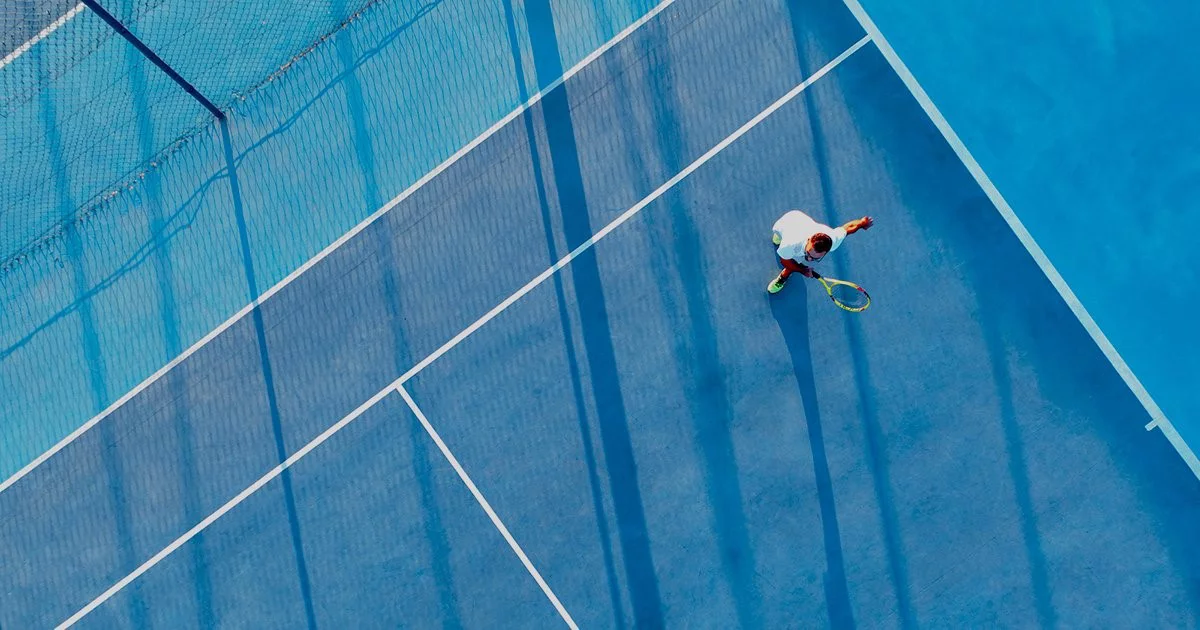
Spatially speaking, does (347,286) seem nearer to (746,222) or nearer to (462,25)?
(462,25)

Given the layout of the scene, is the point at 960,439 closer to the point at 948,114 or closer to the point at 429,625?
the point at 948,114

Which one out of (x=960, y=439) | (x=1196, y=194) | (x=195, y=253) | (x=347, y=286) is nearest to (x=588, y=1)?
(x=347, y=286)

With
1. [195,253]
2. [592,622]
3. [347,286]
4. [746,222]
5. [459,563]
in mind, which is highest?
[195,253]

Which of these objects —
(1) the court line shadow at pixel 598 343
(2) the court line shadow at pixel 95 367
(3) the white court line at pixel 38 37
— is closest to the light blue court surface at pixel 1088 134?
(1) the court line shadow at pixel 598 343

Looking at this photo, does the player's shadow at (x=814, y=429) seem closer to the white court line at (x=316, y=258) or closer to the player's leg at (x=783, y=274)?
the player's leg at (x=783, y=274)

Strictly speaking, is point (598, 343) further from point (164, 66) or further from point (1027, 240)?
point (164, 66)

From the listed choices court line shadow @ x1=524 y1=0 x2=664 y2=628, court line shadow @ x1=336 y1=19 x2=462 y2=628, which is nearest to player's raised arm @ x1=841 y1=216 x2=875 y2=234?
court line shadow @ x1=524 y1=0 x2=664 y2=628

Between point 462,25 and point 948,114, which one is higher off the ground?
point 462,25
